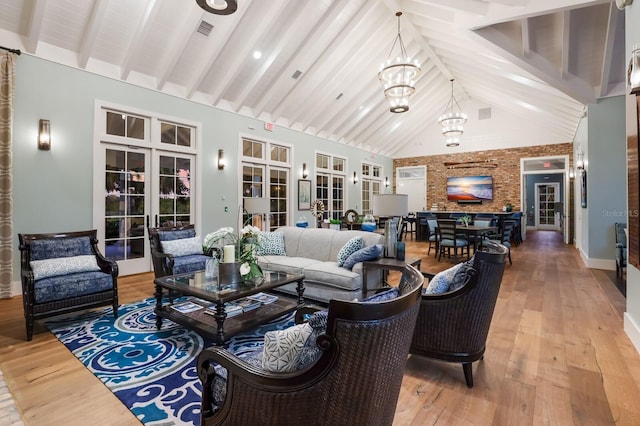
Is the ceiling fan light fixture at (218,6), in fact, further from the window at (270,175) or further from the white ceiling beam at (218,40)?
the window at (270,175)

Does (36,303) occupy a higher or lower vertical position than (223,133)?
lower

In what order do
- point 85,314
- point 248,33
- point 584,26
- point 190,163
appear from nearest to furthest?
point 85,314
point 584,26
point 248,33
point 190,163

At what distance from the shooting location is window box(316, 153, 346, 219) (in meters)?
9.30

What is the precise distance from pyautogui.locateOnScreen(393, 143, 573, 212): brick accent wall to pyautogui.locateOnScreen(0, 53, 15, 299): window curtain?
38.3ft

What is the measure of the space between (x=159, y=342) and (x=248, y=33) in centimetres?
477

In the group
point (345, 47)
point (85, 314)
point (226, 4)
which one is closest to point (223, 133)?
point (345, 47)

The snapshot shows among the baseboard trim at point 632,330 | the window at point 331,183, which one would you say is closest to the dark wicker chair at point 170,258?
the baseboard trim at point 632,330

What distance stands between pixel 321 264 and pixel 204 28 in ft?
13.3

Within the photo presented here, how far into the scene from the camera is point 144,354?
99.3 inches

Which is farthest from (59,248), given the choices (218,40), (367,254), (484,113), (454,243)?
(484,113)

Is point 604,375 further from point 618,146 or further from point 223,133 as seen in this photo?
point 223,133

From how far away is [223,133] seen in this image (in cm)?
646

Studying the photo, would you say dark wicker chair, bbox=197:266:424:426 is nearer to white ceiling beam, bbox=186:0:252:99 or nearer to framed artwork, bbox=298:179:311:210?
white ceiling beam, bbox=186:0:252:99

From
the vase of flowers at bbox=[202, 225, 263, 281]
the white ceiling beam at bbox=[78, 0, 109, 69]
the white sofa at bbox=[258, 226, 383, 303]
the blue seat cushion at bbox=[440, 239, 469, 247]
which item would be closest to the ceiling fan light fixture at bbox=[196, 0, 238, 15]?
the white ceiling beam at bbox=[78, 0, 109, 69]
